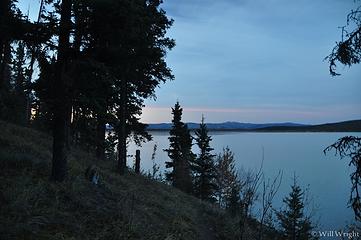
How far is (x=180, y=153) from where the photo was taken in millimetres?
44062

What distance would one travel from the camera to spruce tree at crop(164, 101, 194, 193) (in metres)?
42.5

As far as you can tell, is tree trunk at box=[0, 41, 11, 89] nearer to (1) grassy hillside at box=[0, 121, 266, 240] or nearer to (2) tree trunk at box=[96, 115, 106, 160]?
(1) grassy hillside at box=[0, 121, 266, 240]

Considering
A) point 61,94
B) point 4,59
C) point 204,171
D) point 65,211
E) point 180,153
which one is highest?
point 4,59

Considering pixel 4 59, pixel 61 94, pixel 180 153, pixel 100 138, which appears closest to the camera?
pixel 61 94

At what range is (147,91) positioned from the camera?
2408cm

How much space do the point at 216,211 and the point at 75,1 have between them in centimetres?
1462

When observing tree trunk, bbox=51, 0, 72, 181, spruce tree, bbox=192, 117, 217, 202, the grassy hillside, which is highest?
tree trunk, bbox=51, 0, 72, 181

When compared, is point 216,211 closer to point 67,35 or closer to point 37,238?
point 67,35

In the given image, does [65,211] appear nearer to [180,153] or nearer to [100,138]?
[100,138]

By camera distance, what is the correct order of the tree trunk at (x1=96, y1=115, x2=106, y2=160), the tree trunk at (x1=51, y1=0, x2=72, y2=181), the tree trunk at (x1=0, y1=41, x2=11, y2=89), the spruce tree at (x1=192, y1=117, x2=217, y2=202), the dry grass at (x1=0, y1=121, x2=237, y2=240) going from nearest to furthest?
the dry grass at (x1=0, y1=121, x2=237, y2=240) → the tree trunk at (x1=51, y1=0, x2=72, y2=181) → the tree trunk at (x1=0, y1=41, x2=11, y2=89) → the tree trunk at (x1=96, y1=115, x2=106, y2=160) → the spruce tree at (x1=192, y1=117, x2=217, y2=202)

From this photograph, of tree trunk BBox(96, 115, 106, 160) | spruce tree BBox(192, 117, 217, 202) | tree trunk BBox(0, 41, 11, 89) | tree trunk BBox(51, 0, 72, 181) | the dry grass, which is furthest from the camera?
spruce tree BBox(192, 117, 217, 202)

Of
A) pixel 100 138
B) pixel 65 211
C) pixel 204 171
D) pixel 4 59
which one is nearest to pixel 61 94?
pixel 65 211

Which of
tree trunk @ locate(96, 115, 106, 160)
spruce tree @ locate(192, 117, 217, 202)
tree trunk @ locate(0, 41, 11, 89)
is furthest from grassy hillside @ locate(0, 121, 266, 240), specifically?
spruce tree @ locate(192, 117, 217, 202)

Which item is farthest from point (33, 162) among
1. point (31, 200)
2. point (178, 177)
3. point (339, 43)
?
point (178, 177)
